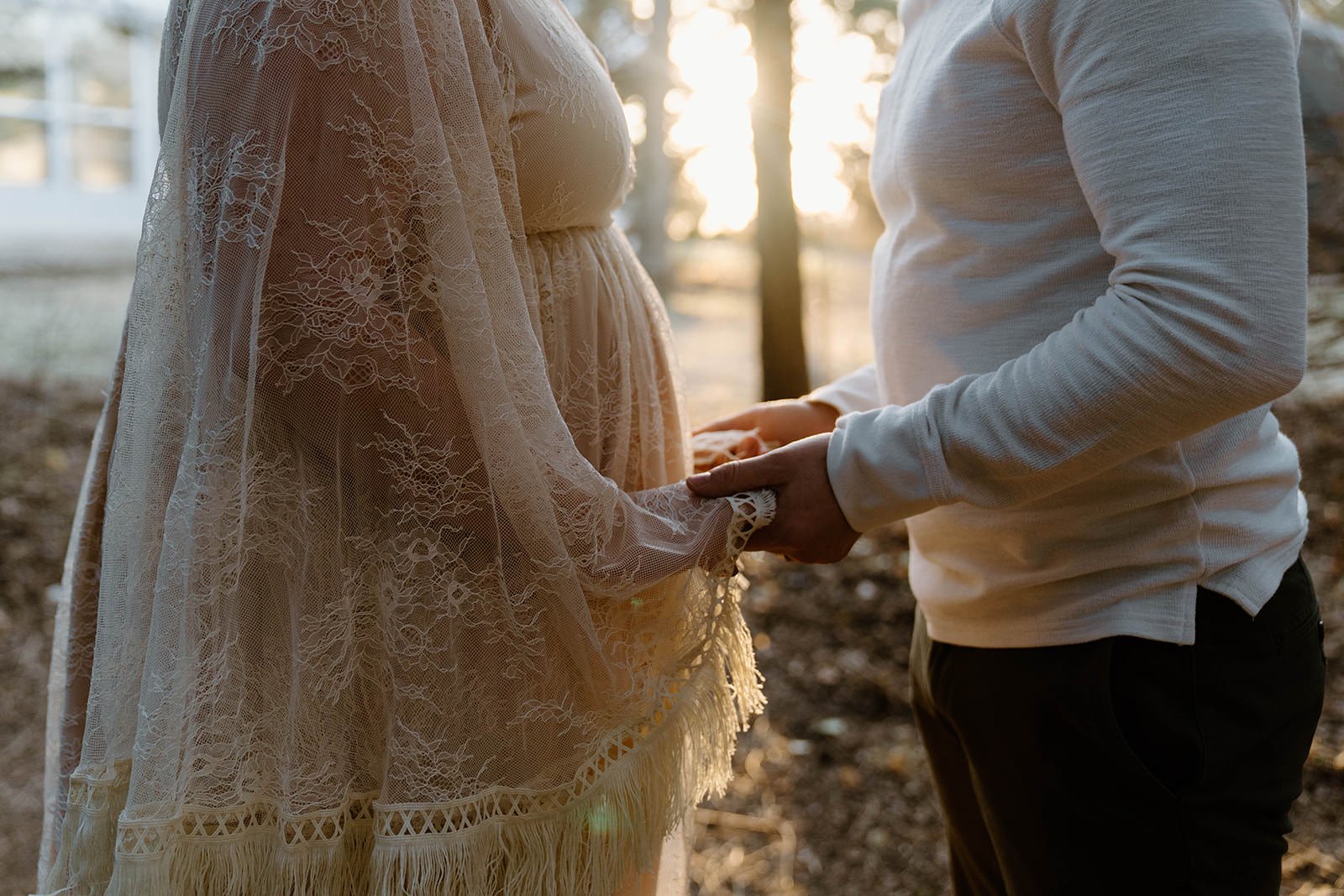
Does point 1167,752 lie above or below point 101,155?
below

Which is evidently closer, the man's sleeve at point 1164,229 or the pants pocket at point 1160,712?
the man's sleeve at point 1164,229

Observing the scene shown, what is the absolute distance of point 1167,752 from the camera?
1.17 meters

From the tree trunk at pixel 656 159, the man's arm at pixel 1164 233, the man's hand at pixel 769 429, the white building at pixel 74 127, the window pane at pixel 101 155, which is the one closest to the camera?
the man's arm at pixel 1164 233

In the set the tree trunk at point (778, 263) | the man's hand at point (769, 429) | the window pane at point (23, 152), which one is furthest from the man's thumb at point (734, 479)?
the window pane at point (23, 152)

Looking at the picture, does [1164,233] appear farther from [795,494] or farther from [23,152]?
[23,152]

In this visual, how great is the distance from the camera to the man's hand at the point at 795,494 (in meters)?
1.20

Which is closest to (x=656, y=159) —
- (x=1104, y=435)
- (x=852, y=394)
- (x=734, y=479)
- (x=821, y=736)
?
(x=821, y=736)

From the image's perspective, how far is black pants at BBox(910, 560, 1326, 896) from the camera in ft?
3.81

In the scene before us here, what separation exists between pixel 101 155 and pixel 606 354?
10161mm

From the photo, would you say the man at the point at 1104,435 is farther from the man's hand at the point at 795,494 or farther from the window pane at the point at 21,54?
the window pane at the point at 21,54

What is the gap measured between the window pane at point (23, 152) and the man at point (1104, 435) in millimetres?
9936

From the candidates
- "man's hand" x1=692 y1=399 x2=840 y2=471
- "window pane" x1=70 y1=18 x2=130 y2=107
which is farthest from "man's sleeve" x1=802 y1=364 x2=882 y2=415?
"window pane" x1=70 y1=18 x2=130 y2=107

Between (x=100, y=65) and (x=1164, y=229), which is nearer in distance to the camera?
(x=1164, y=229)
